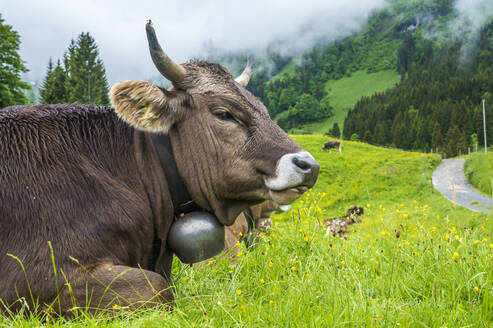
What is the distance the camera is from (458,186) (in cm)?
3600

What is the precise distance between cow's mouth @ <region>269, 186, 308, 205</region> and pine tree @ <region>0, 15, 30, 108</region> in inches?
1528

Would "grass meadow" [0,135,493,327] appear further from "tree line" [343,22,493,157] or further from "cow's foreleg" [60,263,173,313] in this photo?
"tree line" [343,22,493,157]

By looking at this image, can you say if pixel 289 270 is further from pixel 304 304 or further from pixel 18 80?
pixel 18 80

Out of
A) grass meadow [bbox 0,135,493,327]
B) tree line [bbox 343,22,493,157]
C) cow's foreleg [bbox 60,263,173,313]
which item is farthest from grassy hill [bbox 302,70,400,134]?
cow's foreleg [bbox 60,263,173,313]

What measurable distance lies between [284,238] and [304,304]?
2.35 metres

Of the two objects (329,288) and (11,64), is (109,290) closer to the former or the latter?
(329,288)

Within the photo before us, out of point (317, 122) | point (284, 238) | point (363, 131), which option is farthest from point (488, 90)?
point (284, 238)

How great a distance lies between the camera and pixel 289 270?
12.0 feet

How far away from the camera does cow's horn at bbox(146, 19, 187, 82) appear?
121 inches

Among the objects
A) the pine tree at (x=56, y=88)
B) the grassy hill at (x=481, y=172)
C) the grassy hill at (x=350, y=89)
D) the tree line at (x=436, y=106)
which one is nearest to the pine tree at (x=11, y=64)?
the pine tree at (x=56, y=88)

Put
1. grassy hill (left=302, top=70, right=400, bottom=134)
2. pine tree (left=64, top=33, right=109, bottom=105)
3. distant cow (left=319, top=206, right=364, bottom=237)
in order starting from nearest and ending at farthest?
distant cow (left=319, top=206, right=364, bottom=237), pine tree (left=64, top=33, right=109, bottom=105), grassy hill (left=302, top=70, right=400, bottom=134)

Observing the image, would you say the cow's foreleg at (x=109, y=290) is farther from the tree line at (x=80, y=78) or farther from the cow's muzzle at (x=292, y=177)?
the tree line at (x=80, y=78)

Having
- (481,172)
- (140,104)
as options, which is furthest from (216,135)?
(481,172)

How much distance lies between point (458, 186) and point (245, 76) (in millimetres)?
37509
